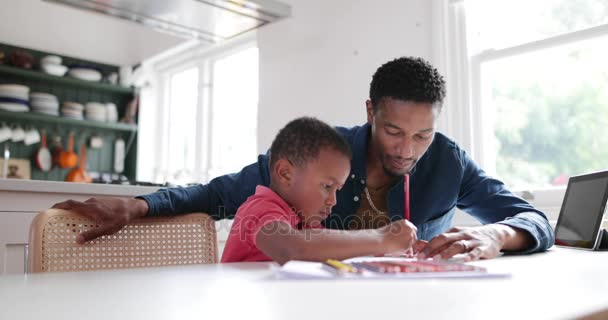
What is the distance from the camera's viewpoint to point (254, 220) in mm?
994

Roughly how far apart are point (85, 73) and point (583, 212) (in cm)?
402

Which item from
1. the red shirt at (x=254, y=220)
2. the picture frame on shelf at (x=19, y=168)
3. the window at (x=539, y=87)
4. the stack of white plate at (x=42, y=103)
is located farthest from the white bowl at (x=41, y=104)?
the red shirt at (x=254, y=220)

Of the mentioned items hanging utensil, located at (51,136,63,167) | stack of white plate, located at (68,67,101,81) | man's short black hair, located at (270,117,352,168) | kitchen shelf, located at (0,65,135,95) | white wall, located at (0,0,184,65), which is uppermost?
white wall, located at (0,0,184,65)

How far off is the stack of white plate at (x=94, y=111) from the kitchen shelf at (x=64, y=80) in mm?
171

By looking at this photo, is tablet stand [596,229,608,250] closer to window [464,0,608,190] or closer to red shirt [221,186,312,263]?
red shirt [221,186,312,263]

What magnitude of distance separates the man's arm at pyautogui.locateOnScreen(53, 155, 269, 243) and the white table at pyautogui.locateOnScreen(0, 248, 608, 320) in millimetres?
288

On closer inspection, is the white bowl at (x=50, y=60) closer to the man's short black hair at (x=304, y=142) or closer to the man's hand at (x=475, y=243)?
the man's short black hair at (x=304, y=142)

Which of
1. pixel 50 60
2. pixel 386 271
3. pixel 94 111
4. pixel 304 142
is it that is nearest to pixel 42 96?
pixel 50 60

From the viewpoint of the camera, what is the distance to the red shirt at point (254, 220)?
38.4 inches

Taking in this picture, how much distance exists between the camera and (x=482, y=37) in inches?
104

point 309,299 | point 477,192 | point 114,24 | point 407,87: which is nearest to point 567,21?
point 477,192

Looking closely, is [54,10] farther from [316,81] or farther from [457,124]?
[457,124]

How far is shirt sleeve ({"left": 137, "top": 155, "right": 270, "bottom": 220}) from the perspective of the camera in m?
1.17

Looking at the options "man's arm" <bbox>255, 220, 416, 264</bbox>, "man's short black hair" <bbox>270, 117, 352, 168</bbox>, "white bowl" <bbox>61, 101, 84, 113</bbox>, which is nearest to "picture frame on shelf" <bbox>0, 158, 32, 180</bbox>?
"white bowl" <bbox>61, 101, 84, 113</bbox>
